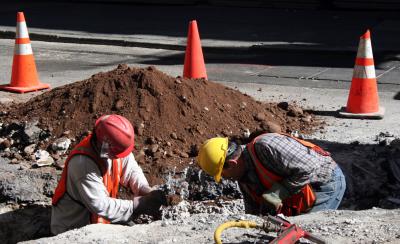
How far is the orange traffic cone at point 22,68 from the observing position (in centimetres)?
985

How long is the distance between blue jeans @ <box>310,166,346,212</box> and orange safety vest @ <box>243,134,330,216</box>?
0.13 feet

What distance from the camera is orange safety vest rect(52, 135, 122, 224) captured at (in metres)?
5.21

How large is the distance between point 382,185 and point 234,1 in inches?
448

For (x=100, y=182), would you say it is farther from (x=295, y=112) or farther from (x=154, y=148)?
(x=295, y=112)

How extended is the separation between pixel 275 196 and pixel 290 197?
201 mm

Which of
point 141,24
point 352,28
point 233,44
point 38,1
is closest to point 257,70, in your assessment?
point 233,44

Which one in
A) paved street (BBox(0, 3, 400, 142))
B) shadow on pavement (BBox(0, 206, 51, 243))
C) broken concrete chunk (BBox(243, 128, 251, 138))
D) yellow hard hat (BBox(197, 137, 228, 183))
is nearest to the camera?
yellow hard hat (BBox(197, 137, 228, 183))

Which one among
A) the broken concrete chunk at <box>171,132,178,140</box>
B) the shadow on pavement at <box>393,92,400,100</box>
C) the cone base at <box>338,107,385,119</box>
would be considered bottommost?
the broken concrete chunk at <box>171,132,178,140</box>

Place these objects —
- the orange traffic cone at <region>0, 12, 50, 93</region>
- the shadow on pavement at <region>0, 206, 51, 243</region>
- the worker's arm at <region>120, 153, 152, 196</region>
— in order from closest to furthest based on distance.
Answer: the worker's arm at <region>120, 153, 152, 196</region> < the shadow on pavement at <region>0, 206, 51, 243</region> < the orange traffic cone at <region>0, 12, 50, 93</region>

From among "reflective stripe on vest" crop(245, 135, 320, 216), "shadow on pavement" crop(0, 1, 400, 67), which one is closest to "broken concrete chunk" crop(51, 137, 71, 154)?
"reflective stripe on vest" crop(245, 135, 320, 216)

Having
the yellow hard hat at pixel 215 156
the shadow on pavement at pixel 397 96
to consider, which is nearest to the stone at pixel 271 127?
the yellow hard hat at pixel 215 156

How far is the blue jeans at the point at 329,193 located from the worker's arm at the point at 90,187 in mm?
1353

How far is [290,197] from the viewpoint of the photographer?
5.11m

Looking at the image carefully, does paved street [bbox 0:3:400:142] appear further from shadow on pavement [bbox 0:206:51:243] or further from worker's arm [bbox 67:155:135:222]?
worker's arm [bbox 67:155:135:222]
